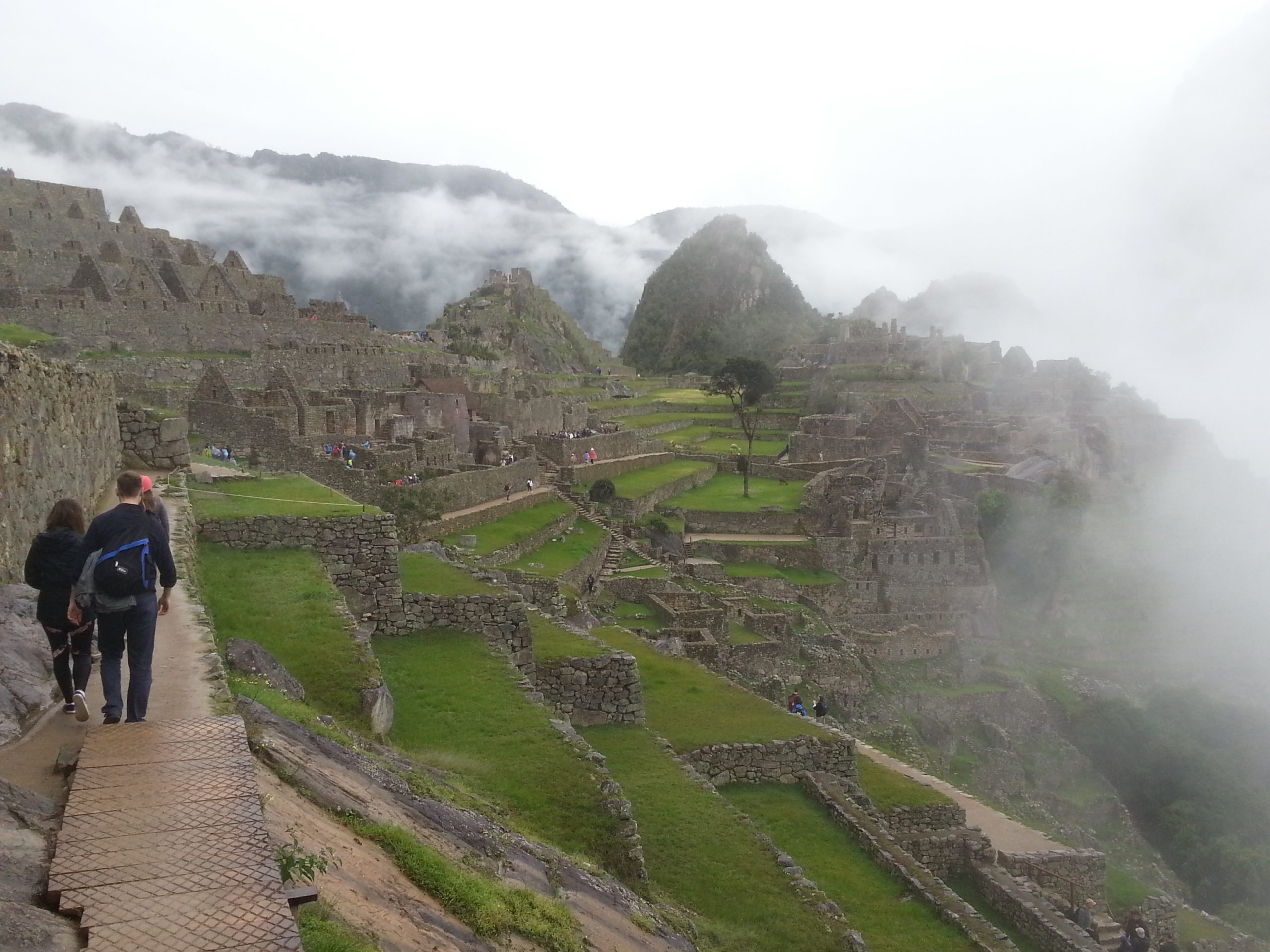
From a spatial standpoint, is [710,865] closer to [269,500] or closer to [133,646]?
[133,646]

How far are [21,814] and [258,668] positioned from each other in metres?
3.88

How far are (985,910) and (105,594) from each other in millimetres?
12996

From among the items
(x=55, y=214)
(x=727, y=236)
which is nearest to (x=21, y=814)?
(x=55, y=214)

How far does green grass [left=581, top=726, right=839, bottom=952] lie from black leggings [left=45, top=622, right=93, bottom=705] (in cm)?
557

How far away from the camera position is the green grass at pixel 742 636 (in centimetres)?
2618

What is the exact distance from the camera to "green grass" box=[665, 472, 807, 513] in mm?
39938

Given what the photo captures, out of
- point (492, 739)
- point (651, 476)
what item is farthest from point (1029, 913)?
point (651, 476)

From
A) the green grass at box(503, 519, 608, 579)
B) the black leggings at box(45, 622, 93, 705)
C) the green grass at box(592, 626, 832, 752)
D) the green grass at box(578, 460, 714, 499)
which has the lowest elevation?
the green grass at box(503, 519, 608, 579)

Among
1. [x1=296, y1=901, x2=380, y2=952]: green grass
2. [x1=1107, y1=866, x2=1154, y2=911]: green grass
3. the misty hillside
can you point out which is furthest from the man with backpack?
the misty hillside

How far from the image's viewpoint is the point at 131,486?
552cm

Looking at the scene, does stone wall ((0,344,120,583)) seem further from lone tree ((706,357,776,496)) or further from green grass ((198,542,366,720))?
lone tree ((706,357,776,496))

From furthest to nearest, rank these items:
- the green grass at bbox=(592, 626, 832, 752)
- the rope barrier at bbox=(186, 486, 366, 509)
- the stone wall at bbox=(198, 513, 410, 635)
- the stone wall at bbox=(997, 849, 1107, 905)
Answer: the stone wall at bbox=(997, 849, 1107, 905) < the green grass at bbox=(592, 626, 832, 752) < the rope barrier at bbox=(186, 486, 366, 509) < the stone wall at bbox=(198, 513, 410, 635)

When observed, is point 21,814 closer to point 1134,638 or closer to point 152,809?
point 152,809

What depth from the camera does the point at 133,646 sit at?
537cm
